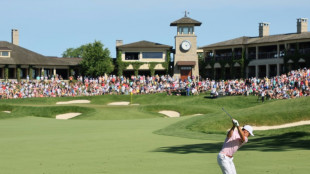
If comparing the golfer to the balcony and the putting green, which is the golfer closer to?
the putting green

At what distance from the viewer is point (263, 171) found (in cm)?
1503

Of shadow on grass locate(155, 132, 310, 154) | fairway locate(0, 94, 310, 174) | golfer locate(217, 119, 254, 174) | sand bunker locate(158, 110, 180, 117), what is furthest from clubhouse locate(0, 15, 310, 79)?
golfer locate(217, 119, 254, 174)

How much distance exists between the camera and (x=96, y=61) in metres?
78.8

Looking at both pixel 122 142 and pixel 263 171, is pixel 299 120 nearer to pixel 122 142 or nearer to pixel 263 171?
pixel 122 142

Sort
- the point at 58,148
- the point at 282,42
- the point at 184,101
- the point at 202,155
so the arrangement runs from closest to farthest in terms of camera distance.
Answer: the point at 202,155 < the point at 58,148 < the point at 184,101 < the point at 282,42

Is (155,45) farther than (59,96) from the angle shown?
Yes

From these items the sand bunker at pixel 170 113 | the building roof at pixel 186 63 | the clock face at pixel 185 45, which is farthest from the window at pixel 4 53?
the sand bunker at pixel 170 113

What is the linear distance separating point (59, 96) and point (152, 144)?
4008 cm

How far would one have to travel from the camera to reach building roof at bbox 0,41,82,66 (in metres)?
77.7

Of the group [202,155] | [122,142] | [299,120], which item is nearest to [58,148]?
[122,142]

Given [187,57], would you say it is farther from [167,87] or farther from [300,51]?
[300,51]

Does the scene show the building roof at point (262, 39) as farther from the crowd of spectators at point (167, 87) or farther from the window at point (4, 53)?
the window at point (4, 53)

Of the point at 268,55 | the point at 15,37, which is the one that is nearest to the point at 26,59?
the point at 15,37

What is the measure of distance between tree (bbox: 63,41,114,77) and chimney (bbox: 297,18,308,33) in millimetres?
31237
